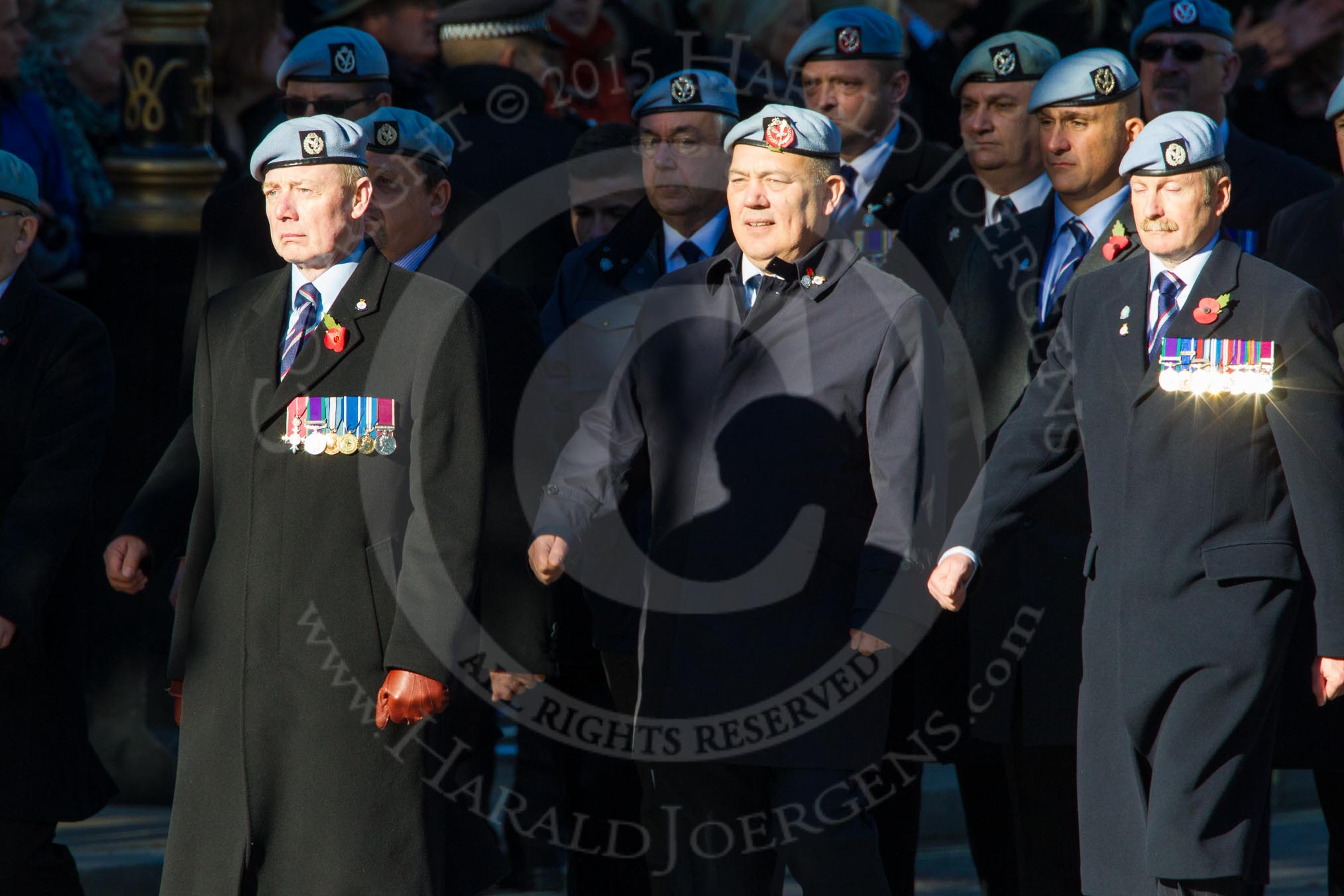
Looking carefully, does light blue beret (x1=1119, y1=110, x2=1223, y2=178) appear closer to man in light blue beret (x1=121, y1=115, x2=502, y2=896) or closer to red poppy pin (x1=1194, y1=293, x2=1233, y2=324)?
red poppy pin (x1=1194, y1=293, x2=1233, y2=324)

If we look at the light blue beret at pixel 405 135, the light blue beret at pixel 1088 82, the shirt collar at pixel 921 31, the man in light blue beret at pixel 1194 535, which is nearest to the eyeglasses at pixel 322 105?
the light blue beret at pixel 405 135

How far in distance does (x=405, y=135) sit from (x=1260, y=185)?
8.32ft

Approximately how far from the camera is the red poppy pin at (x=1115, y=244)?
6.20 m

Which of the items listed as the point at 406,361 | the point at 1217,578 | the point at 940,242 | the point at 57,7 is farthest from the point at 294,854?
the point at 57,7

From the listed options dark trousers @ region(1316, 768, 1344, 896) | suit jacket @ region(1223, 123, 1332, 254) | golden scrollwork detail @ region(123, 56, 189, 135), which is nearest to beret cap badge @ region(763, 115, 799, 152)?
suit jacket @ region(1223, 123, 1332, 254)

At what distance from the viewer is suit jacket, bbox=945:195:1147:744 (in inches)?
245

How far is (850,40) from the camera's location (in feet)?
23.9

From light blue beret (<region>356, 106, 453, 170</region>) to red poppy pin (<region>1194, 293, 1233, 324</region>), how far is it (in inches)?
80.9

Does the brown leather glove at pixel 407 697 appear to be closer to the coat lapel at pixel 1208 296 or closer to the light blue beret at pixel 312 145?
Answer: the light blue beret at pixel 312 145

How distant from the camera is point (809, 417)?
5555 mm

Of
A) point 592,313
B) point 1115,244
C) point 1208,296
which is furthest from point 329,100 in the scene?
point 1208,296

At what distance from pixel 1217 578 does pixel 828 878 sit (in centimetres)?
111

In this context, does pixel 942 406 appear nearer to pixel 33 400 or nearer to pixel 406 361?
pixel 406 361

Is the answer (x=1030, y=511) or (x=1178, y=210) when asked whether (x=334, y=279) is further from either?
(x=1178, y=210)
